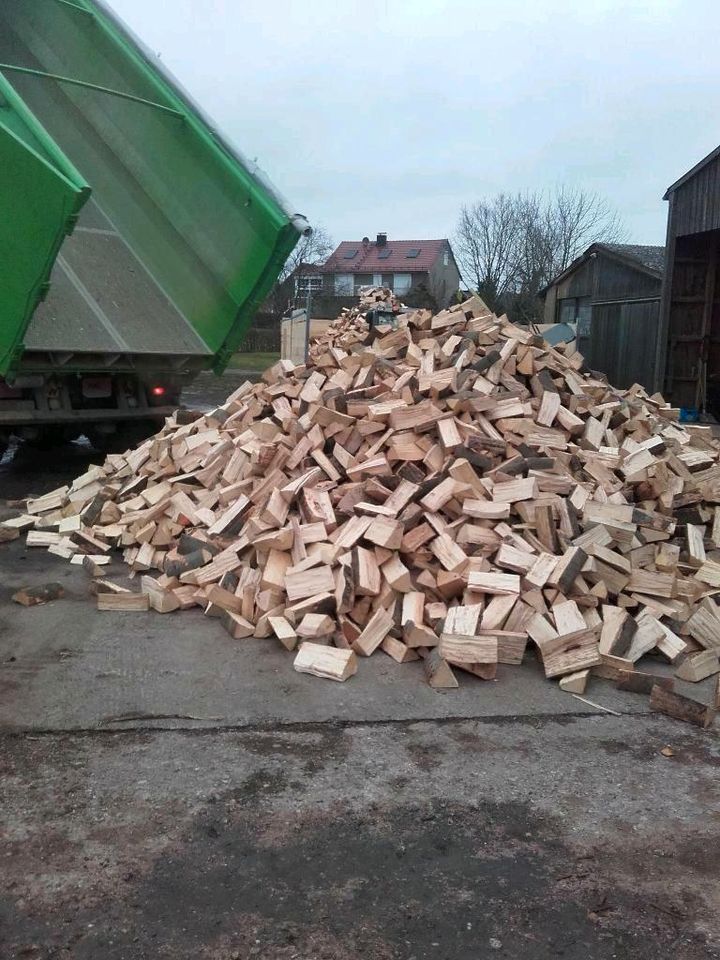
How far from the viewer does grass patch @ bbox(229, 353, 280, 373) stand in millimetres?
23745

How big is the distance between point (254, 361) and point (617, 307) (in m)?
12.0

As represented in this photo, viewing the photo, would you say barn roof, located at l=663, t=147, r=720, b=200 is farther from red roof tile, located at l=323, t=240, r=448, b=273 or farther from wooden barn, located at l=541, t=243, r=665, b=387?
red roof tile, located at l=323, t=240, r=448, b=273

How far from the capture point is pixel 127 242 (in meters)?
8.44

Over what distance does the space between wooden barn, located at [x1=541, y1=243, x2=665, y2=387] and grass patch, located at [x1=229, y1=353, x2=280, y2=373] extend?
819cm

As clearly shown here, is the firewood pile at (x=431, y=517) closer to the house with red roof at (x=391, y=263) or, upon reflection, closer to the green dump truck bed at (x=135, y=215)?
the green dump truck bed at (x=135, y=215)

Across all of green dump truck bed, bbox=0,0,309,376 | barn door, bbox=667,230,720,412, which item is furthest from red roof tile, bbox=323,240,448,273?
green dump truck bed, bbox=0,0,309,376

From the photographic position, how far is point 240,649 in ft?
15.1

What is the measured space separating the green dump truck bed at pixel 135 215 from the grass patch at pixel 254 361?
42.5 feet

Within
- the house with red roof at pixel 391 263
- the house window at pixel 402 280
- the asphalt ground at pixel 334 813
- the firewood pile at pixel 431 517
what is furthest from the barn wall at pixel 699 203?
the house window at pixel 402 280

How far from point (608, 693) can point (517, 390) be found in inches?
106

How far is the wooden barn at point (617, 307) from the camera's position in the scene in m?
17.8

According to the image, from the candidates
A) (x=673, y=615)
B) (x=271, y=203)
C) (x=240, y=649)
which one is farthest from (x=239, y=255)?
(x=673, y=615)

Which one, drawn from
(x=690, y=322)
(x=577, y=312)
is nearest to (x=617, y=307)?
(x=577, y=312)

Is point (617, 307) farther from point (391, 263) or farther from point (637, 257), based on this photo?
point (391, 263)
